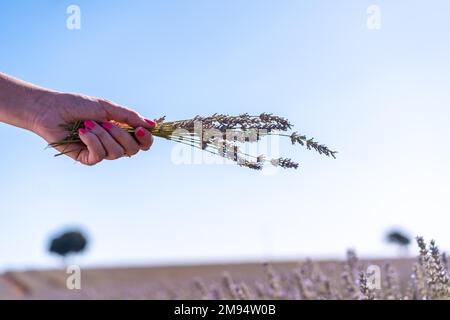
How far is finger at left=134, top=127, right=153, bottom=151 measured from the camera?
252cm

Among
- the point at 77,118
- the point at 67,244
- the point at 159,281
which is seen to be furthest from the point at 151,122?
the point at 67,244

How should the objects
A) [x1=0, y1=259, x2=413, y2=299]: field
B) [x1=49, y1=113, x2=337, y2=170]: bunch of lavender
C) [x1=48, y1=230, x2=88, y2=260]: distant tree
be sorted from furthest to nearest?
[x1=48, y1=230, x2=88, y2=260]: distant tree → [x1=0, y1=259, x2=413, y2=299]: field → [x1=49, y1=113, x2=337, y2=170]: bunch of lavender

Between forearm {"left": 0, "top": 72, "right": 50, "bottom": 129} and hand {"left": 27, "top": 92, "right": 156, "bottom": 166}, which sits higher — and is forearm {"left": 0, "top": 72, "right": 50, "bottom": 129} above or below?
above

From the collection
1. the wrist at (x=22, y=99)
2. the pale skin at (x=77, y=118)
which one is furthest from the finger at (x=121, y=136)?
the wrist at (x=22, y=99)

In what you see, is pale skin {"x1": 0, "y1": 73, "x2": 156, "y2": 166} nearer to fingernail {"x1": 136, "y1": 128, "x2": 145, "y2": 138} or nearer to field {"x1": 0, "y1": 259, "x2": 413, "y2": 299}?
fingernail {"x1": 136, "y1": 128, "x2": 145, "y2": 138}

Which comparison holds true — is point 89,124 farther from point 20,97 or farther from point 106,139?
point 20,97

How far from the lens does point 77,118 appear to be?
261 centimetres

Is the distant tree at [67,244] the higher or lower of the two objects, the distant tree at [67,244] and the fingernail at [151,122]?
the lower

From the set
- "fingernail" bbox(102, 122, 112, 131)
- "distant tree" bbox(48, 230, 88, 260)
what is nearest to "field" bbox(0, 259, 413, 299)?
"fingernail" bbox(102, 122, 112, 131)

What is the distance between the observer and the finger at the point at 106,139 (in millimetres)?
2516

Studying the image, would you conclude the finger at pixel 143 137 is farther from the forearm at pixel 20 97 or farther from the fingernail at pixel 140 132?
the forearm at pixel 20 97

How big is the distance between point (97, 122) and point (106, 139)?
0.11 m
